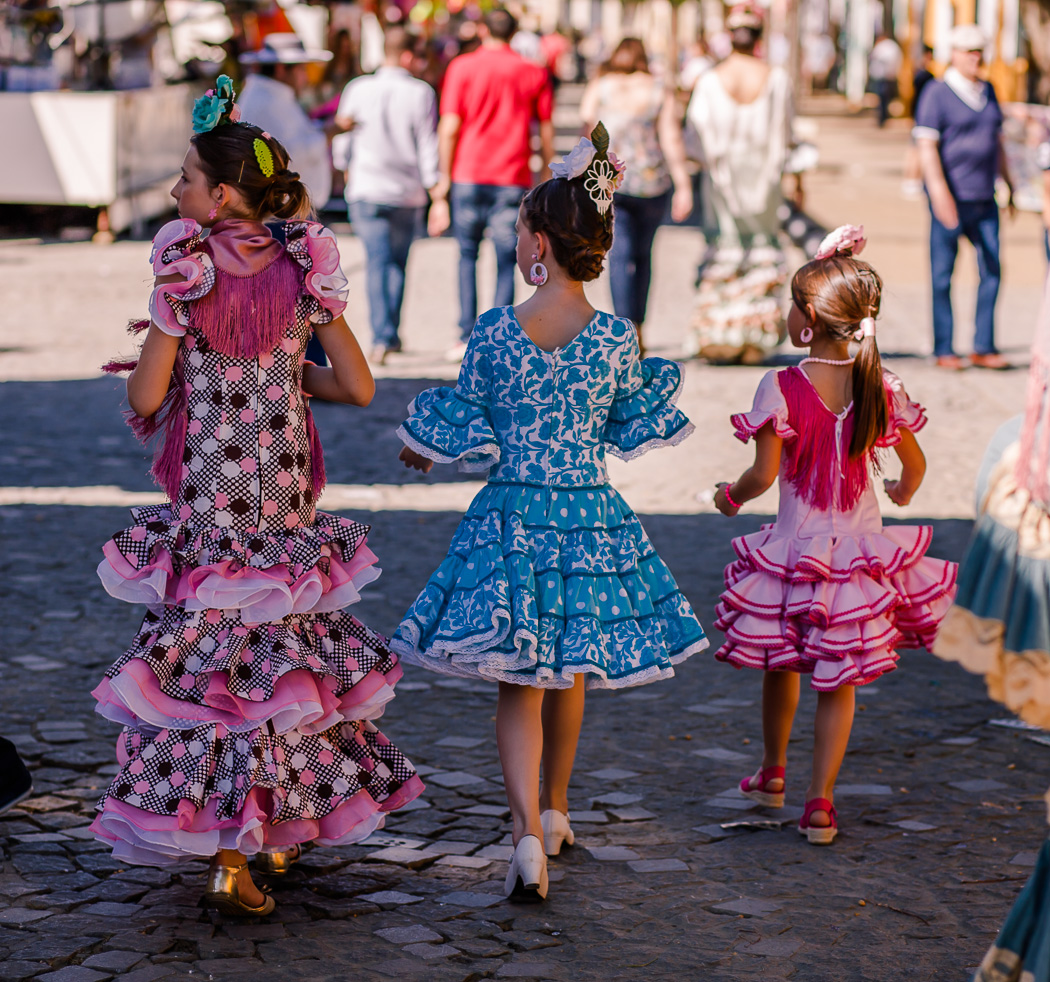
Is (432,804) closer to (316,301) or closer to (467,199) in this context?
(316,301)

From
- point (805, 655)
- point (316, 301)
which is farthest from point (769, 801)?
point (316, 301)

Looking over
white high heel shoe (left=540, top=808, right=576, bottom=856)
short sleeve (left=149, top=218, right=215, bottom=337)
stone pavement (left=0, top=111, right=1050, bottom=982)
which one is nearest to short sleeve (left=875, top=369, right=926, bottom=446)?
stone pavement (left=0, top=111, right=1050, bottom=982)

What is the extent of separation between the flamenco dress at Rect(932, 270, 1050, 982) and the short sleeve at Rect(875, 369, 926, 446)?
129 cm

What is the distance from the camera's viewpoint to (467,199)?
409 inches

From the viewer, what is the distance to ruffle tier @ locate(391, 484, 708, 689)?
3637mm

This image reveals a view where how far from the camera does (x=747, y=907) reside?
12.1ft

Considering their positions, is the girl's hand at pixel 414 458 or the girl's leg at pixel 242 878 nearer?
the girl's leg at pixel 242 878

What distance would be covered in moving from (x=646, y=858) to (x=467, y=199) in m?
7.00

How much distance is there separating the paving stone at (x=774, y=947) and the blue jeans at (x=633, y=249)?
689cm

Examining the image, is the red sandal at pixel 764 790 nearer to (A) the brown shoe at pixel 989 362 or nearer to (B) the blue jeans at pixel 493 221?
(B) the blue jeans at pixel 493 221

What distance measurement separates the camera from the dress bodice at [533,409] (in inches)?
149

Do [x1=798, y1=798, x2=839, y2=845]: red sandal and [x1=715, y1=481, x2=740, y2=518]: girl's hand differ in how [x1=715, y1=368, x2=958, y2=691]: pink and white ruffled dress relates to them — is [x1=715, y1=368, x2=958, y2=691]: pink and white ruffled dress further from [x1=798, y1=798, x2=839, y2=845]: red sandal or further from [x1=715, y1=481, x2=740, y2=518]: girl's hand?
[x1=798, y1=798, x2=839, y2=845]: red sandal

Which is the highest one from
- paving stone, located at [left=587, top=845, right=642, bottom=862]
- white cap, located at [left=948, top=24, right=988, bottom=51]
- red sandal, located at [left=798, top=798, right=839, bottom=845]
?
white cap, located at [left=948, top=24, right=988, bottom=51]

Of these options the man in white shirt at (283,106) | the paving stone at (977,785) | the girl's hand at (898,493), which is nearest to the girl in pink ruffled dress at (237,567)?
the girl's hand at (898,493)
